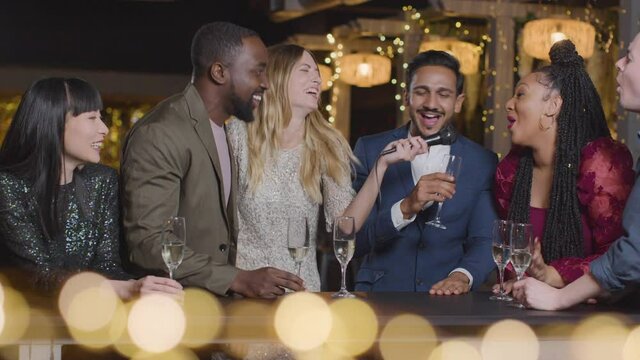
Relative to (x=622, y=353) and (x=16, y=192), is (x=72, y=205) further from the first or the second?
(x=622, y=353)

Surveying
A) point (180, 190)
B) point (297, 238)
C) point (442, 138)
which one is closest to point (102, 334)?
point (297, 238)

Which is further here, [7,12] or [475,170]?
[7,12]

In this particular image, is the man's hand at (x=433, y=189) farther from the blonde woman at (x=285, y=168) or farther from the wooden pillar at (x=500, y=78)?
the wooden pillar at (x=500, y=78)

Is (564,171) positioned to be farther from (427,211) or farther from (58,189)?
(58,189)

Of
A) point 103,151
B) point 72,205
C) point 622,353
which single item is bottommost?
point 103,151

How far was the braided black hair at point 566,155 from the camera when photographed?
11.8 ft

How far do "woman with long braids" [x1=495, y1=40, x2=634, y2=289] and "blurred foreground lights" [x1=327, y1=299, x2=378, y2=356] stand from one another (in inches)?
29.3

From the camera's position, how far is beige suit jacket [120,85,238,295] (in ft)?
10.9

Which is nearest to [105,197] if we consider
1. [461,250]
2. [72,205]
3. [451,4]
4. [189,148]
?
[72,205]

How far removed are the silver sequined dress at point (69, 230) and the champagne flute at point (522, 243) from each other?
1153 millimetres

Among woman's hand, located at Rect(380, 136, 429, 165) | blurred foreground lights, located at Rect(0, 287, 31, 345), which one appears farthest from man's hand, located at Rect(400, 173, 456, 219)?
blurred foreground lights, located at Rect(0, 287, 31, 345)

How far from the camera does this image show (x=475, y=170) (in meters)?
4.08

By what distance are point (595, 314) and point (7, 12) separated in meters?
9.52

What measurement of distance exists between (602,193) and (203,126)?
3.99ft
